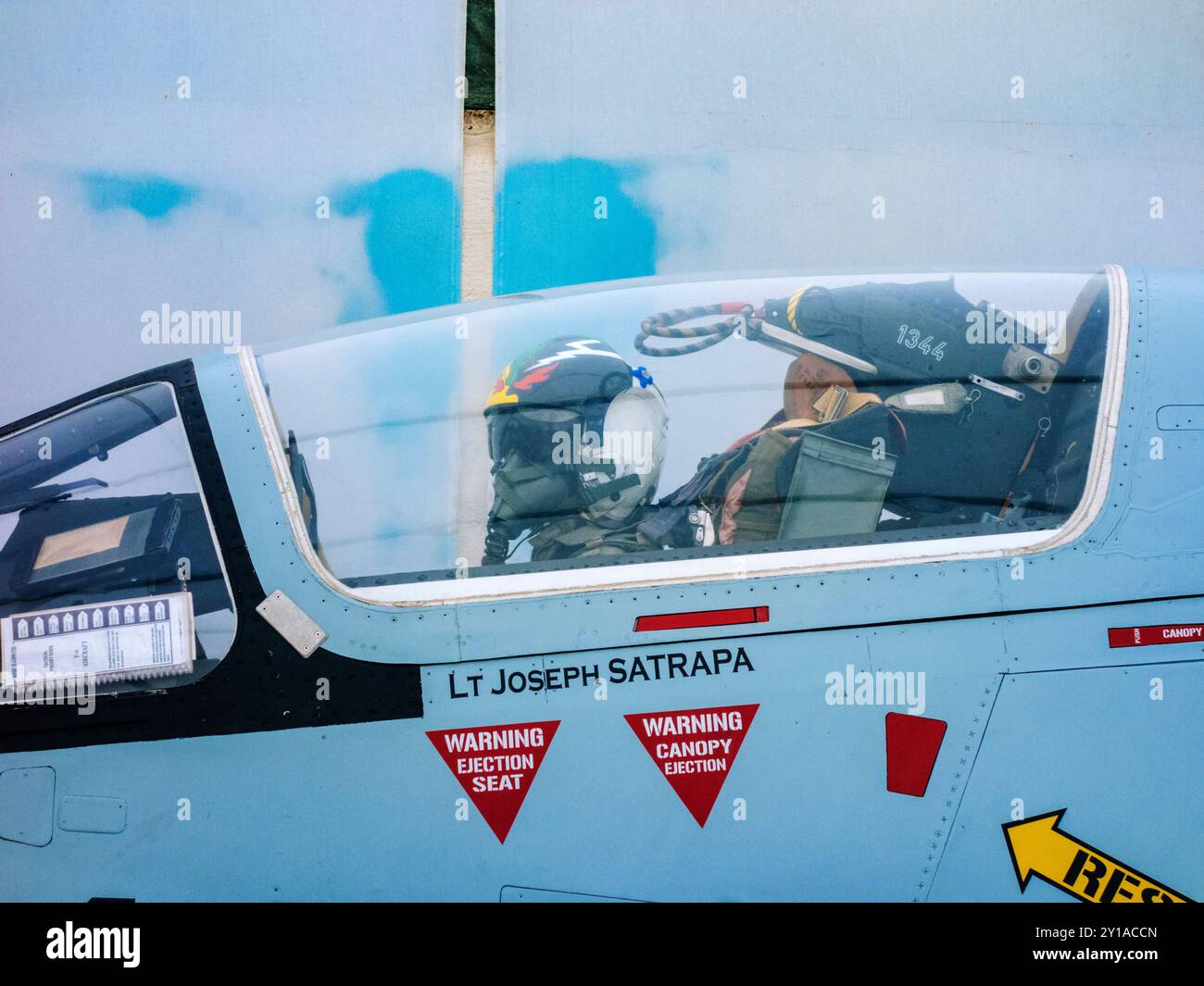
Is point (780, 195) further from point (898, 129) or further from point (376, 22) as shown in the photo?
point (376, 22)

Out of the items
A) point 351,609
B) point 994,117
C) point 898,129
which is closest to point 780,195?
point 898,129

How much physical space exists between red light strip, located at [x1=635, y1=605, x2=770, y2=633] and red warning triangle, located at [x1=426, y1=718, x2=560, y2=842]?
0.27m

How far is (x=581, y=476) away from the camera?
2.20 m

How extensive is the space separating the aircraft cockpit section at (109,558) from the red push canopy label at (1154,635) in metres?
1.78

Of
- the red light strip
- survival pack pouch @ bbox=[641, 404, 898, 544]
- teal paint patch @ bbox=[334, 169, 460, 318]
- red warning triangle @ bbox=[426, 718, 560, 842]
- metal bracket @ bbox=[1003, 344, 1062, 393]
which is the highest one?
teal paint patch @ bbox=[334, 169, 460, 318]

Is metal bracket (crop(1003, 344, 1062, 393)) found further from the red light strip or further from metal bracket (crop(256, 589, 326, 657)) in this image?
metal bracket (crop(256, 589, 326, 657))

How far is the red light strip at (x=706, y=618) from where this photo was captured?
6.54ft

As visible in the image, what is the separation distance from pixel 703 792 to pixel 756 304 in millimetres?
1187

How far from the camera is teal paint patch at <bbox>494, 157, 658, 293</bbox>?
195 inches

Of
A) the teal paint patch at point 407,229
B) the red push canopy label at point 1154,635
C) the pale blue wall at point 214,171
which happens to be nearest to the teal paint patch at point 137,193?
the pale blue wall at point 214,171

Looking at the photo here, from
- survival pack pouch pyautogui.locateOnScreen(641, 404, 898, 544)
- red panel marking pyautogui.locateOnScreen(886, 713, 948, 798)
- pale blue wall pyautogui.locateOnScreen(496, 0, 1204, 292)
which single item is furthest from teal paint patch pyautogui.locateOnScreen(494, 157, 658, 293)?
red panel marking pyautogui.locateOnScreen(886, 713, 948, 798)

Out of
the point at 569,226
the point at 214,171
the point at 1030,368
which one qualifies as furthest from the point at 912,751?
the point at 214,171

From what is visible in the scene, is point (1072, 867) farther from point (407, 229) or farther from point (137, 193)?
point (137, 193)

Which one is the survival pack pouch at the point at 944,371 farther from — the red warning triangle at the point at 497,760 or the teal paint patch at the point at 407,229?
the teal paint patch at the point at 407,229
